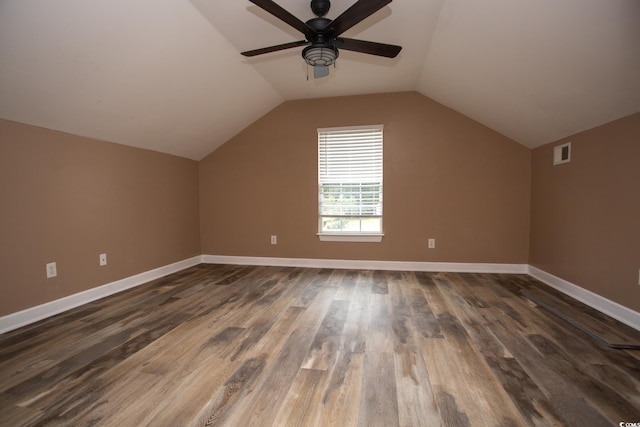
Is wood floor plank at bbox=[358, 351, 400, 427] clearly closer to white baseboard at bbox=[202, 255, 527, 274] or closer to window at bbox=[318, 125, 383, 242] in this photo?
white baseboard at bbox=[202, 255, 527, 274]

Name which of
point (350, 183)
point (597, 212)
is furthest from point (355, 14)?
point (597, 212)

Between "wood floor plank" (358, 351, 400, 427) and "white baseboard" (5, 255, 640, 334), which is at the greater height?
"white baseboard" (5, 255, 640, 334)

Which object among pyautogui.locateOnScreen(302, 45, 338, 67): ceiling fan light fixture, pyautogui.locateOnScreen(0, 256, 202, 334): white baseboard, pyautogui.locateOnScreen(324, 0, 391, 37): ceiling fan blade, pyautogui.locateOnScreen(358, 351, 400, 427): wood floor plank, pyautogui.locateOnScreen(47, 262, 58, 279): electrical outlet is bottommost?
pyautogui.locateOnScreen(358, 351, 400, 427): wood floor plank

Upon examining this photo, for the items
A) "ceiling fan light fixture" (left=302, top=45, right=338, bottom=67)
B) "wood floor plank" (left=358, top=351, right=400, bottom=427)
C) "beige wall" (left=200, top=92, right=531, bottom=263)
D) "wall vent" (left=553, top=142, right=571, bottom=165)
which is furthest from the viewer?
"beige wall" (left=200, top=92, right=531, bottom=263)

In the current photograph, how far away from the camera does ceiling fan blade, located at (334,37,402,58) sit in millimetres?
2078

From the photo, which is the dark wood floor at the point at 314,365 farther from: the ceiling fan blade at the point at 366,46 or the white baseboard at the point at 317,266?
the ceiling fan blade at the point at 366,46

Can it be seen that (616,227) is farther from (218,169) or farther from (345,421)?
(218,169)

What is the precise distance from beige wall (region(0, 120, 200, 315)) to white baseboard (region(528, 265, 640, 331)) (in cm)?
485

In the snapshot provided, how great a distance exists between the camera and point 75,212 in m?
2.76

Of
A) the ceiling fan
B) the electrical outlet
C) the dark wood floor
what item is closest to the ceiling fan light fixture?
the ceiling fan

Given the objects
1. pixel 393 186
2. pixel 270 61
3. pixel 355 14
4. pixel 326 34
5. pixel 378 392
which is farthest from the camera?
pixel 393 186

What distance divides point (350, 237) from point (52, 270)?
3.32 meters

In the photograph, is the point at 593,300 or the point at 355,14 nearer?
the point at 355,14

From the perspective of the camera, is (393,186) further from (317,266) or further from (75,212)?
(75,212)
